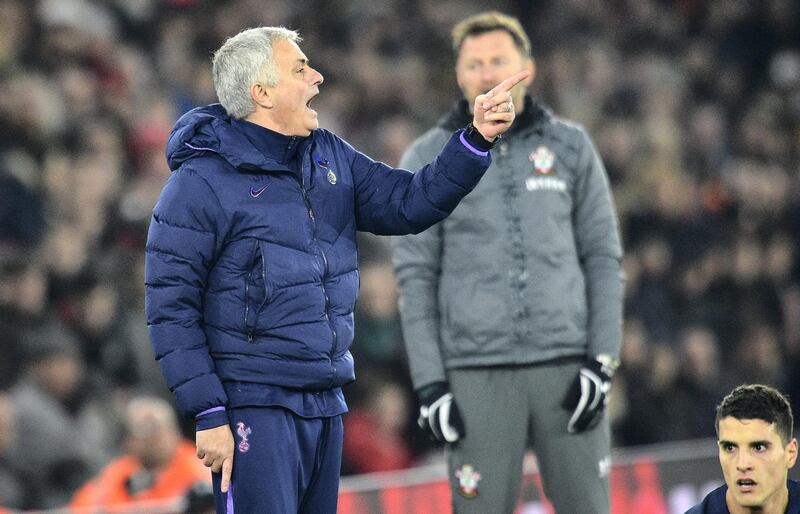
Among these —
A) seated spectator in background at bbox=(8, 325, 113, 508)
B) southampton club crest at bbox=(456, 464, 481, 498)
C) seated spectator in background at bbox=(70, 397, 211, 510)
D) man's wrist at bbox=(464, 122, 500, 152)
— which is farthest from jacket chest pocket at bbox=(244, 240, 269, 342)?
seated spectator in background at bbox=(8, 325, 113, 508)

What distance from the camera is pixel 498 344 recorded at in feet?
14.3

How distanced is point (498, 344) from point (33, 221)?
3576mm

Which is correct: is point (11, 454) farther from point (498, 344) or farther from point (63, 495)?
point (498, 344)

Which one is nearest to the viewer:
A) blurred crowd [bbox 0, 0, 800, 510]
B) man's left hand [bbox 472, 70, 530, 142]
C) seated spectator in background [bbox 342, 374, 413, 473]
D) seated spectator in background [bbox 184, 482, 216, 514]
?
man's left hand [bbox 472, 70, 530, 142]

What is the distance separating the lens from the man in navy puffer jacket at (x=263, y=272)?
3582 millimetres

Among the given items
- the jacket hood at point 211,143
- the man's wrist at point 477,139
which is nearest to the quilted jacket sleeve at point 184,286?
the jacket hood at point 211,143

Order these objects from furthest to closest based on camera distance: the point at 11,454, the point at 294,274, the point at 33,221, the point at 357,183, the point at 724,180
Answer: the point at 724,180 → the point at 33,221 → the point at 11,454 → the point at 357,183 → the point at 294,274

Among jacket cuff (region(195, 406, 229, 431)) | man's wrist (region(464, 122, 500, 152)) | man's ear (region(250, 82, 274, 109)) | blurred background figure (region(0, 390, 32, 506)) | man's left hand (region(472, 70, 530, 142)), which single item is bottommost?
jacket cuff (region(195, 406, 229, 431))

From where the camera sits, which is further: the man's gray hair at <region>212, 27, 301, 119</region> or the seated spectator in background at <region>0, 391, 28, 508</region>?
the seated spectator in background at <region>0, 391, 28, 508</region>

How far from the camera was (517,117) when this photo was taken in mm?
4547

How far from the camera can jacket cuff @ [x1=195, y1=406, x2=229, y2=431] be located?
356 cm

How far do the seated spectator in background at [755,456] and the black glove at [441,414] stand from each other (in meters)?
0.76

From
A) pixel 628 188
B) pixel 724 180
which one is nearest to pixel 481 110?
pixel 628 188

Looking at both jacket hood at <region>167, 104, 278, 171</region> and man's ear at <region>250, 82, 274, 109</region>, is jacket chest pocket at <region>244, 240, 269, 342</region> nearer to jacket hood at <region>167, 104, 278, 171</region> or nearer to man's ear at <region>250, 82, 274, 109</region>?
jacket hood at <region>167, 104, 278, 171</region>
